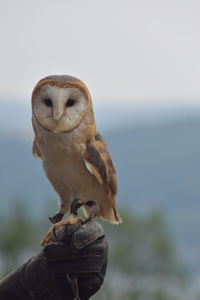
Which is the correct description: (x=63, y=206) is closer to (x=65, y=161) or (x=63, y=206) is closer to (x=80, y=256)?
(x=65, y=161)

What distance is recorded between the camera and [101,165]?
3.48 m

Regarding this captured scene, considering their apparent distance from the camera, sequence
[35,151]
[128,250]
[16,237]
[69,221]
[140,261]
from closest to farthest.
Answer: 1. [69,221]
2. [35,151]
3. [16,237]
4. [128,250]
5. [140,261]

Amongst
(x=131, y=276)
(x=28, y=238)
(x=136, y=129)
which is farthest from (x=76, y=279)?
(x=136, y=129)

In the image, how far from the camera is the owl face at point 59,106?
3.24m

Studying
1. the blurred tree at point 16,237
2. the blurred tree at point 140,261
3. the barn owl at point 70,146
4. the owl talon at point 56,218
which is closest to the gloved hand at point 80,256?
the barn owl at point 70,146

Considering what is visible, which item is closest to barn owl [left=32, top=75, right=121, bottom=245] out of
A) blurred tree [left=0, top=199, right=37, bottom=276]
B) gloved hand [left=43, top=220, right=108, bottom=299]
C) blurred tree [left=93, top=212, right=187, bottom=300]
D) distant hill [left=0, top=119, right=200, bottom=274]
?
gloved hand [left=43, top=220, right=108, bottom=299]

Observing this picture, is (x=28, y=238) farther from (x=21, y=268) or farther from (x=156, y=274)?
(x=21, y=268)

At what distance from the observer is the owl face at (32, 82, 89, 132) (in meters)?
3.24

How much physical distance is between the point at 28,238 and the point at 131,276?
3164 mm

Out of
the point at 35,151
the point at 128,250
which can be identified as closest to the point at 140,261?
the point at 128,250

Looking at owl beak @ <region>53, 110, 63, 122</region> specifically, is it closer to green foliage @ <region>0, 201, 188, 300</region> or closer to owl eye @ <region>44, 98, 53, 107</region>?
owl eye @ <region>44, 98, 53, 107</region>

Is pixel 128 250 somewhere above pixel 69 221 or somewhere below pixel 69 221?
below

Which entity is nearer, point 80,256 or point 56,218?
point 80,256

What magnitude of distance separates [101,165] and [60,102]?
33 centimetres
